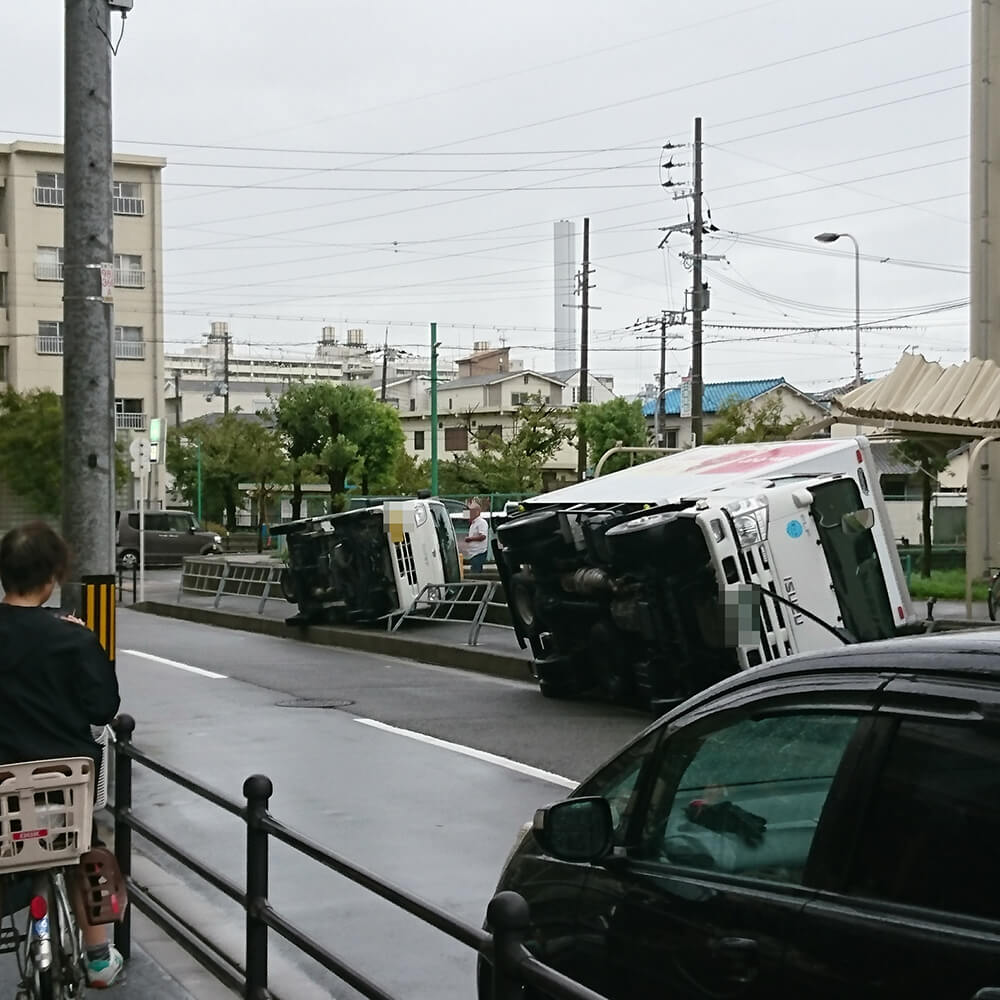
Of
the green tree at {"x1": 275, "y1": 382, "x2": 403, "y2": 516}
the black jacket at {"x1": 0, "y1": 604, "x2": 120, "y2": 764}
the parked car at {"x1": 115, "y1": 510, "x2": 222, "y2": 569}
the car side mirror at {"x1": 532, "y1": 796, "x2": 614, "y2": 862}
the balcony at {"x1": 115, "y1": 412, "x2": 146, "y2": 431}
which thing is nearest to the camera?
the car side mirror at {"x1": 532, "y1": 796, "x2": 614, "y2": 862}

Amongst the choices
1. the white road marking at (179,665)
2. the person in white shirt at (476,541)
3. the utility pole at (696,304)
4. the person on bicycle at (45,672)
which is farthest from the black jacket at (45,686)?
the utility pole at (696,304)

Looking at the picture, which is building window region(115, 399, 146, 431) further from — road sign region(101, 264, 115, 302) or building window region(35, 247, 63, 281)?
road sign region(101, 264, 115, 302)

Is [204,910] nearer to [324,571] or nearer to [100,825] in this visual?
[100,825]

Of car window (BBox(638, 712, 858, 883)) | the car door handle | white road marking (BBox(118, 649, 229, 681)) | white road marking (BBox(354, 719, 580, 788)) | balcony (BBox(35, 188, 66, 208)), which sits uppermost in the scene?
balcony (BBox(35, 188, 66, 208))

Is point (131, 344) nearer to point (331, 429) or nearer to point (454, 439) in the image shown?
point (331, 429)

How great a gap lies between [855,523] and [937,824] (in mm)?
10085

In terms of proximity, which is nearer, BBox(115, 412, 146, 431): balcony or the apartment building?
the apartment building

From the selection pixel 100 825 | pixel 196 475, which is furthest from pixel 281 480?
pixel 100 825

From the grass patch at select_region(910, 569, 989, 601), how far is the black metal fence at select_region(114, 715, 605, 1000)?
62.8 ft

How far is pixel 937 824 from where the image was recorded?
2801 millimetres

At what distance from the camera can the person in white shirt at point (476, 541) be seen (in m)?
27.0

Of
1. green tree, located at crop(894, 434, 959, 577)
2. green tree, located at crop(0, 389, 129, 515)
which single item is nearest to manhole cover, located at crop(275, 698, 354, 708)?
green tree, located at crop(894, 434, 959, 577)

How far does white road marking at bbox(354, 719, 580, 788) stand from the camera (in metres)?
10.7

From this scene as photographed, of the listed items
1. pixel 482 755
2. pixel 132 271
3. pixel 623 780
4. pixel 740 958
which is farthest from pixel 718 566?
pixel 132 271
